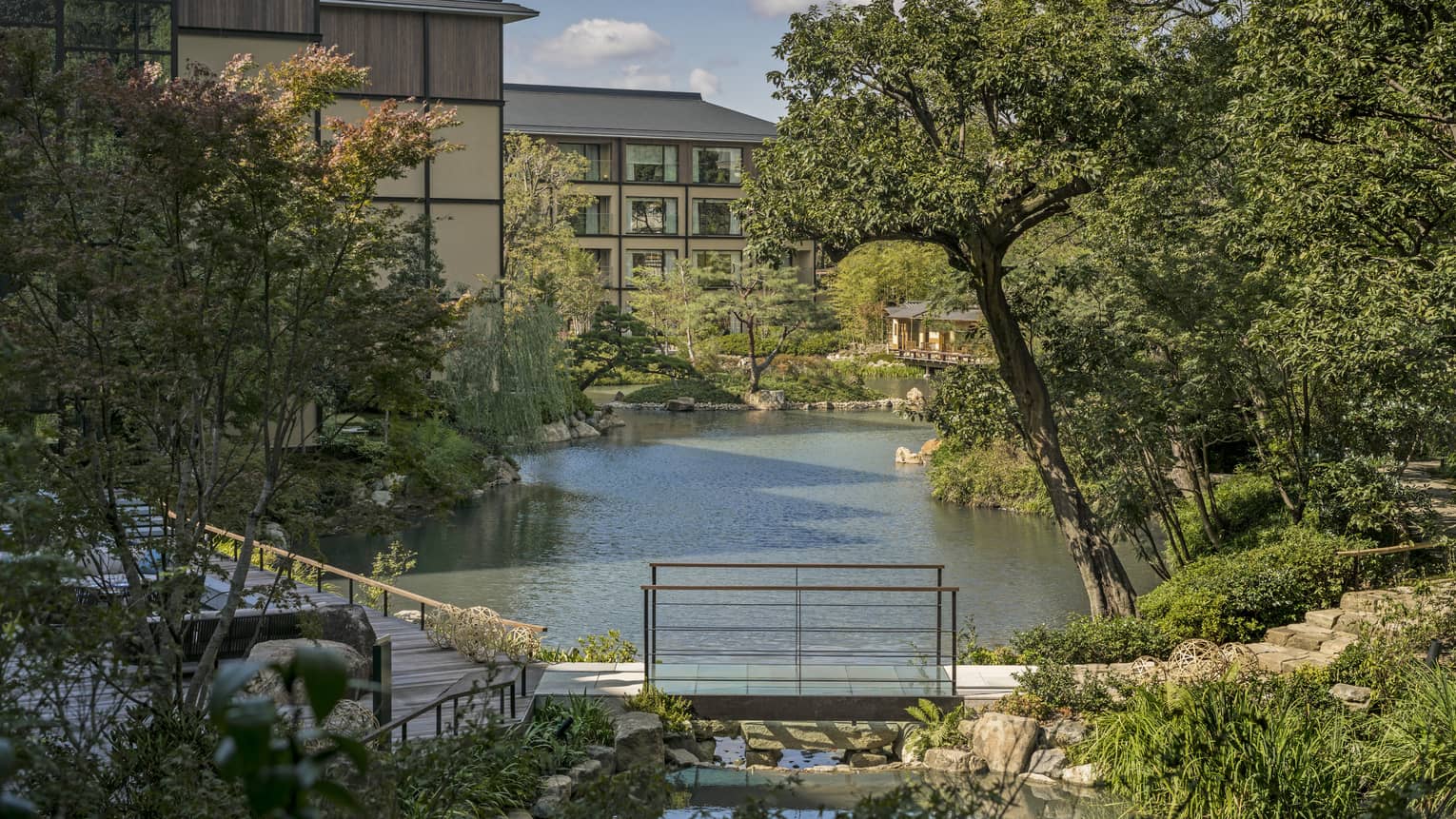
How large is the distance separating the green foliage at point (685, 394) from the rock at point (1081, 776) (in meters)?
28.7

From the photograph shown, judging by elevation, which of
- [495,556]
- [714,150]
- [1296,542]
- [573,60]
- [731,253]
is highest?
[573,60]

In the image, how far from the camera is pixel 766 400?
1483 inches

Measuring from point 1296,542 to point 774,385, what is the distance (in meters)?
27.6

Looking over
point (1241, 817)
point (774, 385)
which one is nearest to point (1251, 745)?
point (1241, 817)

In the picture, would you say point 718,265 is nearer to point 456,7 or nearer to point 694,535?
point 456,7

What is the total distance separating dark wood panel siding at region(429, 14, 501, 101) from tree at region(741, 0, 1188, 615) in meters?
15.5

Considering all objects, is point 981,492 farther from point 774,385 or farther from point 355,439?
point 774,385

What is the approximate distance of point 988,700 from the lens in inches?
380

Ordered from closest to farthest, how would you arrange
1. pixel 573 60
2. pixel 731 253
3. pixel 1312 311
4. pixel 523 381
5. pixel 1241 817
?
pixel 1241 817 < pixel 1312 311 < pixel 523 381 < pixel 731 253 < pixel 573 60

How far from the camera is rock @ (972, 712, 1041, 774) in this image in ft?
28.3

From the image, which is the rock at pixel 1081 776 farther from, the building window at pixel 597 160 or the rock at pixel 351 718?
the building window at pixel 597 160

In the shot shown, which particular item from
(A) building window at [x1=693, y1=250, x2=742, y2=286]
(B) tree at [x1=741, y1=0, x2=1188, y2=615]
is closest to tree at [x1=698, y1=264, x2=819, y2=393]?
(A) building window at [x1=693, y1=250, x2=742, y2=286]

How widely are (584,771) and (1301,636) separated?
5.92 m

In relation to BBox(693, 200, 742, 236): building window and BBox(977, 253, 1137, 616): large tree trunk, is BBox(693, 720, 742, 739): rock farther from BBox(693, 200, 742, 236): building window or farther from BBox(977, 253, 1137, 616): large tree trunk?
BBox(693, 200, 742, 236): building window
